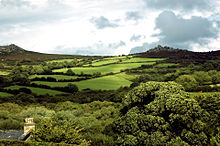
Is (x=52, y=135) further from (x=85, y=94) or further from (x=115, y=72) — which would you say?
(x=115, y=72)

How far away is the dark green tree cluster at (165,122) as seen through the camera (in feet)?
71.9

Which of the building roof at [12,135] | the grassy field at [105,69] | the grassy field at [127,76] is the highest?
the grassy field at [105,69]

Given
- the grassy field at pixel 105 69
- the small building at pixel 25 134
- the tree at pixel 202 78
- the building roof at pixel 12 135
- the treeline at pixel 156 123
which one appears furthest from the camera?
the grassy field at pixel 105 69

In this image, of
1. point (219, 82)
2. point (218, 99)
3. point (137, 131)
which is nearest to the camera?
point (137, 131)

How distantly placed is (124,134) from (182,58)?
12485cm

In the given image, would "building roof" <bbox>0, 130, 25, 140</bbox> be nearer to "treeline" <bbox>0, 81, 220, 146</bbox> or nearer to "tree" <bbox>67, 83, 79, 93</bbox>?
"treeline" <bbox>0, 81, 220, 146</bbox>

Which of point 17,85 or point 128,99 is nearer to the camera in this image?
point 128,99

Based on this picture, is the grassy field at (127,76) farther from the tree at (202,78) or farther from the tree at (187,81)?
the tree at (202,78)

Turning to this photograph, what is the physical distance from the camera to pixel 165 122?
22.5 m

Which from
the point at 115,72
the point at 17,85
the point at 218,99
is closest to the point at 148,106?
the point at 218,99

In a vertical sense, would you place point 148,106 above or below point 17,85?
above

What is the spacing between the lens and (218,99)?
2986 cm

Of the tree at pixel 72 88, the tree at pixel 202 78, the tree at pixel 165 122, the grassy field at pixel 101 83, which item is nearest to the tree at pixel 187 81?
the tree at pixel 202 78

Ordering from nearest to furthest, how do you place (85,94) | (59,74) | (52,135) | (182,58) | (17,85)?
(52,135) → (85,94) → (17,85) → (59,74) → (182,58)
